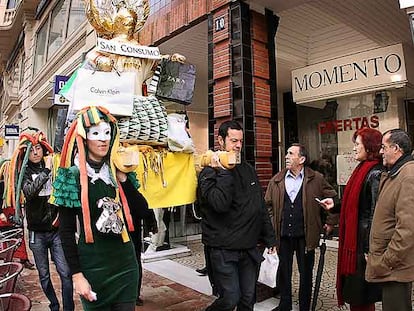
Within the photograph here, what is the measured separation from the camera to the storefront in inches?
217

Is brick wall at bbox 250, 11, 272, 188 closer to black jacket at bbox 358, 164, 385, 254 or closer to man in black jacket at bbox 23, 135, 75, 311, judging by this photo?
black jacket at bbox 358, 164, 385, 254

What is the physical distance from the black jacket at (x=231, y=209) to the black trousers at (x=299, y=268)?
783 millimetres

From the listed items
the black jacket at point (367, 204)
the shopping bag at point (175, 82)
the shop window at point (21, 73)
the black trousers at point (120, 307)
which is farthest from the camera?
the shop window at point (21, 73)

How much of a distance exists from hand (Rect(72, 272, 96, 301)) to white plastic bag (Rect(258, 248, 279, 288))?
1649 mm

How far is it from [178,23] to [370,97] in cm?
340

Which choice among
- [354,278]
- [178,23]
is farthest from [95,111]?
[178,23]

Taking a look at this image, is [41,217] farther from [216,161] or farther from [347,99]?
[347,99]

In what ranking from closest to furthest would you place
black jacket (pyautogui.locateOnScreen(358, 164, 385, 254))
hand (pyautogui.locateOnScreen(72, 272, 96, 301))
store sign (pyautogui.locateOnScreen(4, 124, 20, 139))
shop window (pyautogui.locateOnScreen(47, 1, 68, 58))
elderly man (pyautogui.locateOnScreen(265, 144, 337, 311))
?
hand (pyautogui.locateOnScreen(72, 272, 96, 301)) < black jacket (pyautogui.locateOnScreen(358, 164, 385, 254)) < elderly man (pyautogui.locateOnScreen(265, 144, 337, 311)) < store sign (pyautogui.locateOnScreen(4, 124, 20, 139)) < shop window (pyautogui.locateOnScreen(47, 1, 68, 58))

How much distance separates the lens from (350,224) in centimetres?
286

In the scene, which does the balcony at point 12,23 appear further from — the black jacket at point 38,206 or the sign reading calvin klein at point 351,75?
the black jacket at point 38,206

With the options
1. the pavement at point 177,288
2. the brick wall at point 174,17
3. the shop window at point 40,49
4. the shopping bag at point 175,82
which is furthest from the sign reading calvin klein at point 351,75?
the shop window at point 40,49

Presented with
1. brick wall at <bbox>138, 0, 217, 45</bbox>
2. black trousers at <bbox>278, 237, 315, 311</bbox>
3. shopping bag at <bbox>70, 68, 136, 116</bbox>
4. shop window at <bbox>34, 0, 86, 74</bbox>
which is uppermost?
Result: shop window at <bbox>34, 0, 86, 74</bbox>

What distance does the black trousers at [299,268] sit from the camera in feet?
11.4

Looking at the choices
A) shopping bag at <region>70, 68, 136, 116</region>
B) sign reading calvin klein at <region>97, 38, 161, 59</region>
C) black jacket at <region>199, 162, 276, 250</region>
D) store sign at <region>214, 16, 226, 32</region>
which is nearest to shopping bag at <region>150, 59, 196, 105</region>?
sign reading calvin klein at <region>97, 38, 161, 59</region>
